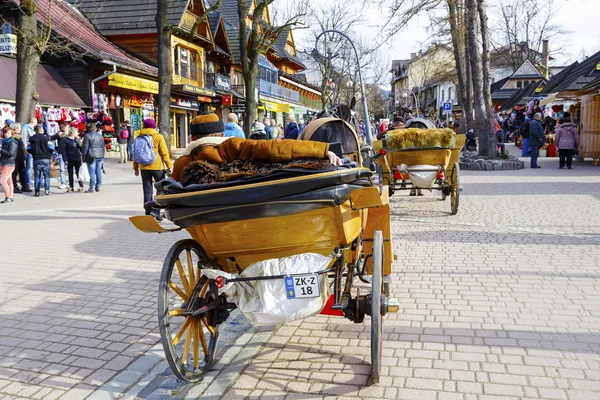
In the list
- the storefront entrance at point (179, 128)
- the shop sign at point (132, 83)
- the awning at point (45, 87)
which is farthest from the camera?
the storefront entrance at point (179, 128)

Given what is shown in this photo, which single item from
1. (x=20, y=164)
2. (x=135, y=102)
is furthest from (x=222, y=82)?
(x=20, y=164)

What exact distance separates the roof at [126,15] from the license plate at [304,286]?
2803 cm

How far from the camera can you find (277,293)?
3461 mm

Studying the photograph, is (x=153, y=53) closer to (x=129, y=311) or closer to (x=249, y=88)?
(x=249, y=88)

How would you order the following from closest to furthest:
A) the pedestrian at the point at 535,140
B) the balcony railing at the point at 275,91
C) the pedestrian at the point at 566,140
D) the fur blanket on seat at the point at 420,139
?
the fur blanket on seat at the point at 420,139, the pedestrian at the point at 566,140, the pedestrian at the point at 535,140, the balcony railing at the point at 275,91

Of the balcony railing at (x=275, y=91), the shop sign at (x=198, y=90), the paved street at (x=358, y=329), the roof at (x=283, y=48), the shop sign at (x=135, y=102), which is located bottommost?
the paved street at (x=358, y=329)

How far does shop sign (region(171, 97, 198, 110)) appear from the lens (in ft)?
102

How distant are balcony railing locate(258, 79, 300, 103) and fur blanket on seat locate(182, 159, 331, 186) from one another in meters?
41.4

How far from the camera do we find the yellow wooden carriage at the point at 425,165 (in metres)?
9.41

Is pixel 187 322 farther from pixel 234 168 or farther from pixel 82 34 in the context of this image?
pixel 82 34

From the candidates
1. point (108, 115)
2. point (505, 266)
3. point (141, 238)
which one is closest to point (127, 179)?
point (108, 115)

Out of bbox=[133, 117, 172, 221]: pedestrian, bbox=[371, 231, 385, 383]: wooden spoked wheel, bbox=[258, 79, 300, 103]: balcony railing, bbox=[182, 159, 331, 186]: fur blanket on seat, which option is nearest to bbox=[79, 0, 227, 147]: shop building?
bbox=[258, 79, 300, 103]: balcony railing

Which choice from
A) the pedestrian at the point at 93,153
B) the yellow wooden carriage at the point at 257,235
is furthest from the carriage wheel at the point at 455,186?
the pedestrian at the point at 93,153

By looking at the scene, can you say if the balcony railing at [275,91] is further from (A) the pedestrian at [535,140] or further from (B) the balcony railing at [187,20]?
(A) the pedestrian at [535,140]
